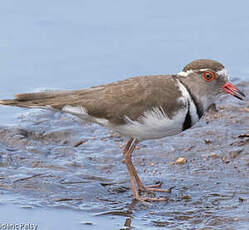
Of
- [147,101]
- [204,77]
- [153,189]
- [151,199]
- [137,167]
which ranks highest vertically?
[204,77]

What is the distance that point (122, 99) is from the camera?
7273 mm

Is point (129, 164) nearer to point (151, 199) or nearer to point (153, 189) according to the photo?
point (153, 189)

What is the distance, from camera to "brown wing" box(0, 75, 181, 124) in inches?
283

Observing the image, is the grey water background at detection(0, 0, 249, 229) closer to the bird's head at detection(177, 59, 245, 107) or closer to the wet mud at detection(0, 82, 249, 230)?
the wet mud at detection(0, 82, 249, 230)

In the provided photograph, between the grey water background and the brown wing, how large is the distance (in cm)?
263

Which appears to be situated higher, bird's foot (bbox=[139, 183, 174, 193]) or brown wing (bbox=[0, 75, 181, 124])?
brown wing (bbox=[0, 75, 181, 124])

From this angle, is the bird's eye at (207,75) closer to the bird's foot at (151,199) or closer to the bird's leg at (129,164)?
the bird's leg at (129,164)

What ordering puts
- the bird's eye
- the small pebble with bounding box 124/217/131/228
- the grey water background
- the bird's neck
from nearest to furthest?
the small pebble with bounding box 124/217/131/228
the bird's neck
the bird's eye
the grey water background

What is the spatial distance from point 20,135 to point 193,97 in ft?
9.58

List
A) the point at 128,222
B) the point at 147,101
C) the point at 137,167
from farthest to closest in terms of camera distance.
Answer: the point at 137,167 → the point at 147,101 → the point at 128,222

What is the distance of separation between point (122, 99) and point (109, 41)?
467cm

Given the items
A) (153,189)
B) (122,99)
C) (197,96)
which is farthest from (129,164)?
(197,96)

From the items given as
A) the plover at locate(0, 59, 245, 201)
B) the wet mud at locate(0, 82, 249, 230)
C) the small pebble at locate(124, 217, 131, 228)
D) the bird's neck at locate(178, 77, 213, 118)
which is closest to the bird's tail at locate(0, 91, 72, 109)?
the plover at locate(0, 59, 245, 201)

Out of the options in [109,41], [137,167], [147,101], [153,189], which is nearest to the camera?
[147,101]
